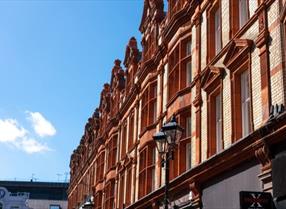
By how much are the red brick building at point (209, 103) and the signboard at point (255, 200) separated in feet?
0.95

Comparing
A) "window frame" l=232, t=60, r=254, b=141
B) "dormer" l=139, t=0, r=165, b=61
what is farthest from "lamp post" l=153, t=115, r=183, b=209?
"dormer" l=139, t=0, r=165, b=61

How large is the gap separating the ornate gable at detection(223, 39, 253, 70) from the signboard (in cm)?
482

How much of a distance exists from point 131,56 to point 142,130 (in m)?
8.63

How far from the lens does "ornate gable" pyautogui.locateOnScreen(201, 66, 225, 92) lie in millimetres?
18156

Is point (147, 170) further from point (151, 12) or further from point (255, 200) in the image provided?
point (255, 200)

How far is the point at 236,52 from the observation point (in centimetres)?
1689

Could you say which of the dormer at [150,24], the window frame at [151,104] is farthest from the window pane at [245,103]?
the dormer at [150,24]

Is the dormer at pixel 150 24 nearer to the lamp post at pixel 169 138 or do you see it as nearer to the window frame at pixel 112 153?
the window frame at pixel 112 153

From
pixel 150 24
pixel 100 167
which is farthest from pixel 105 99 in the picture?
pixel 150 24

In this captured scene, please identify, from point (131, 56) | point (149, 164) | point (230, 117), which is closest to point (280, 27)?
point (230, 117)

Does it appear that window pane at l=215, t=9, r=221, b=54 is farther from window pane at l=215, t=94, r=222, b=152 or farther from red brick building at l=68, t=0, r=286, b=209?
window pane at l=215, t=94, r=222, b=152

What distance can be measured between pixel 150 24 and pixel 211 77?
500 inches

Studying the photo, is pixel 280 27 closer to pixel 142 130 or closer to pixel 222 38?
pixel 222 38

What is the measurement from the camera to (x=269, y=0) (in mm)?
15039
